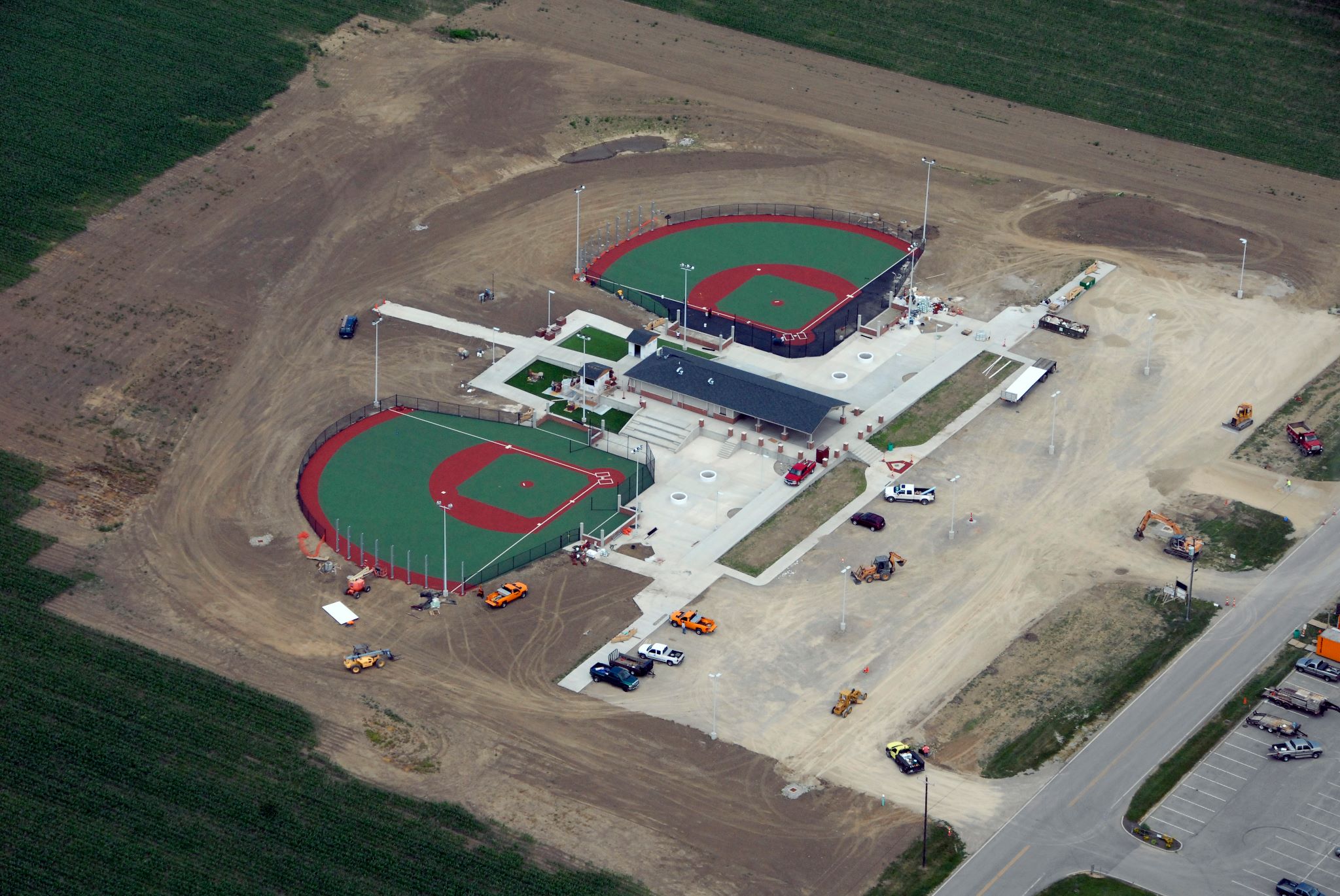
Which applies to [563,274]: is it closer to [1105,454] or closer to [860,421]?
[860,421]

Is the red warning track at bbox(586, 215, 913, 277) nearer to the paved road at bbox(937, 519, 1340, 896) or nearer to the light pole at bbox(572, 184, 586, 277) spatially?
the light pole at bbox(572, 184, 586, 277)

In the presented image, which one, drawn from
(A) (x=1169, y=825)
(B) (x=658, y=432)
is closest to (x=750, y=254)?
(B) (x=658, y=432)

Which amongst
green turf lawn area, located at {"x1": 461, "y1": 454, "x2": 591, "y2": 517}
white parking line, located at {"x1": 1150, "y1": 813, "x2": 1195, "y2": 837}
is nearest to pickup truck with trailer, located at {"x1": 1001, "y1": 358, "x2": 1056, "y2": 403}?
green turf lawn area, located at {"x1": 461, "y1": 454, "x2": 591, "y2": 517}

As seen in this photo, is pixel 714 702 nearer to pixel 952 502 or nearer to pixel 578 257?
pixel 952 502

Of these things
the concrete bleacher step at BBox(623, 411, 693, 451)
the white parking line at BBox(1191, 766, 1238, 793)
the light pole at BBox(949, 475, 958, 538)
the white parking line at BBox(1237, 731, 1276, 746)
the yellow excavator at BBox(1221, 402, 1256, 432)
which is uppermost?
the yellow excavator at BBox(1221, 402, 1256, 432)

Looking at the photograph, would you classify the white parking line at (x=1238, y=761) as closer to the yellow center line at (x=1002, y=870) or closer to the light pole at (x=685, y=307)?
the yellow center line at (x=1002, y=870)

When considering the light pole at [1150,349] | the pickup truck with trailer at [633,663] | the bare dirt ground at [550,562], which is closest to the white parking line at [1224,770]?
the bare dirt ground at [550,562]
